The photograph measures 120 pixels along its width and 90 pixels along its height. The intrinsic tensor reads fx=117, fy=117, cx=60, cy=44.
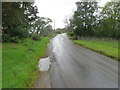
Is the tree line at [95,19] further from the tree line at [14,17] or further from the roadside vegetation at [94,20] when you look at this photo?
the tree line at [14,17]

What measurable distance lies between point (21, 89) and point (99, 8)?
103 feet

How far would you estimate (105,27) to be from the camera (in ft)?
90.4

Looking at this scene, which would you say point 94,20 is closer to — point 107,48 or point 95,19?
point 95,19

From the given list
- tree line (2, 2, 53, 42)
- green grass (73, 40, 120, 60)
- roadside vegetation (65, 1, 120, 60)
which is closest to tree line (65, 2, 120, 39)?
roadside vegetation (65, 1, 120, 60)

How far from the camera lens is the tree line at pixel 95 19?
27033 millimetres

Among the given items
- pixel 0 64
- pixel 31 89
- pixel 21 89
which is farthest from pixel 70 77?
pixel 0 64

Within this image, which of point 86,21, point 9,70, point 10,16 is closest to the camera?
point 9,70

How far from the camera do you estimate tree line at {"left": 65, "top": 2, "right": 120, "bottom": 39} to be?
27033 mm

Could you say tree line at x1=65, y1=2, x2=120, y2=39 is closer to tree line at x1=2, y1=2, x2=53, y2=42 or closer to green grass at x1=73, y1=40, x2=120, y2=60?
green grass at x1=73, y1=40, x2=120, y2=60

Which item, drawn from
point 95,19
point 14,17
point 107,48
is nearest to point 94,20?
point 95,19

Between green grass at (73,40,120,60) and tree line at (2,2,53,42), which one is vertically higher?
tree line at (2,2,53,42)

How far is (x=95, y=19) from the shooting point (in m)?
31.4

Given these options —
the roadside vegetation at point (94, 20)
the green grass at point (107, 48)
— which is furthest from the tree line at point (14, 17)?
the roadside vegetation at point (94, 20)

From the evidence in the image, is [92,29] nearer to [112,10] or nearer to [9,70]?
[112,10]
